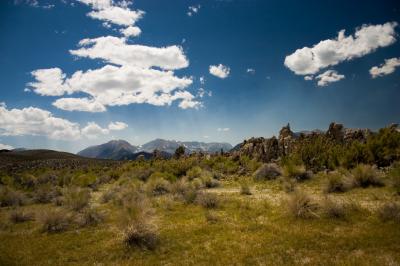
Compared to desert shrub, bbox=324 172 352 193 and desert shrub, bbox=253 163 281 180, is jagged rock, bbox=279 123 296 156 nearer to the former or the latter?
desert shrub, bbox=253 163 281 180

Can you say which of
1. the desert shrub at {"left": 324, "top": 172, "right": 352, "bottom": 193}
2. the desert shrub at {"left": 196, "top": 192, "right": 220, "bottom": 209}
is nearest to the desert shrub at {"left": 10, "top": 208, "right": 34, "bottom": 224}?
the desert shrub at {"left": 196, "top": 192, "right": 220, "bottom": 209}

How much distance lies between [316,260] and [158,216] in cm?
1082

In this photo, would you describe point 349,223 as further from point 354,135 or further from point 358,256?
point 354,135

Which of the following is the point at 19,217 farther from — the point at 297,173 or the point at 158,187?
the point at 297,173

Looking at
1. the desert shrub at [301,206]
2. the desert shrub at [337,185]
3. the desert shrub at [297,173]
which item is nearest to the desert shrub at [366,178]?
the desert shrub at [337,185]

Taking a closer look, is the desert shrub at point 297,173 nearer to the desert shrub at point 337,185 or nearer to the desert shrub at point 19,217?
the desert shrub at point 337,185

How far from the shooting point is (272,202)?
64.2 feet

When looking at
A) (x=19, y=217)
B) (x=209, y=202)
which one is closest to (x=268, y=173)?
(x=209, y=202)

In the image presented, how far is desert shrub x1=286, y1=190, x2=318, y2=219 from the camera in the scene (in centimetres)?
1456

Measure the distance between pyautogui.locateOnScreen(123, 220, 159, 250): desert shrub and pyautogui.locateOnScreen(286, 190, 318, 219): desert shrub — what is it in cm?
742

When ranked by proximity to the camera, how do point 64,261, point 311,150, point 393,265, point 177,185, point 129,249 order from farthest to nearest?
point 311,150
point 177,185
point 129,249
point 64,261
point 393,265

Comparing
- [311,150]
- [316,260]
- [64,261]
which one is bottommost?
[64,261]

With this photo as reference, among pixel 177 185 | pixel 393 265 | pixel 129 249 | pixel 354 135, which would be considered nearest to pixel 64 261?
pixel 129 249

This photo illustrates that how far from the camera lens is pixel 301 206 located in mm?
14883
